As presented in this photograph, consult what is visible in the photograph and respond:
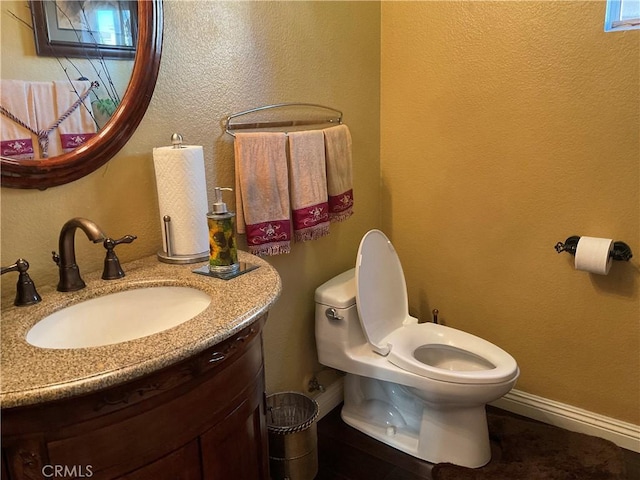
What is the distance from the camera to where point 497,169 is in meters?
2.10

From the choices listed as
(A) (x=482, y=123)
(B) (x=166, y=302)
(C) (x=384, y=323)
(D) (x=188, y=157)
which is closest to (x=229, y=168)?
(D) (x=188, y=157)

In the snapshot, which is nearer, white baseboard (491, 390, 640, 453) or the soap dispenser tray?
the soap dispenser tray

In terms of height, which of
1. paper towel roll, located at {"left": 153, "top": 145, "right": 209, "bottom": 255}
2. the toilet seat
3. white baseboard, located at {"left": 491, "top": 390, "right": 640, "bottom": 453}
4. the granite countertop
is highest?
paper towel roll, located at {"left": 153, "top": 145, "right": 209, "bottom": 255}

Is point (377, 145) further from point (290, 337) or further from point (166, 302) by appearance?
point (166, 302)

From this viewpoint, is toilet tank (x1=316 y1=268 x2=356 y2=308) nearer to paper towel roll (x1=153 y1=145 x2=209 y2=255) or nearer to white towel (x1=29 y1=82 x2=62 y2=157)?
paper towel roll (x1=153 y1=145 x2=209 y2=255)

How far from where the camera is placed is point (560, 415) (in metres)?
2.12

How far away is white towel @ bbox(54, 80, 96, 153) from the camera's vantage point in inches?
48.6

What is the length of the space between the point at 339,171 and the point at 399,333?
0.72 m

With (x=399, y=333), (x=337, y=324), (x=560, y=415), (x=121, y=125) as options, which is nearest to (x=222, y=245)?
(x=121, y=125)

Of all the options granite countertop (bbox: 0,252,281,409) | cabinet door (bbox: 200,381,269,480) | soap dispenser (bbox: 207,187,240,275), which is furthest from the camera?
soap dispenser (bbox: 207,187,240,275)

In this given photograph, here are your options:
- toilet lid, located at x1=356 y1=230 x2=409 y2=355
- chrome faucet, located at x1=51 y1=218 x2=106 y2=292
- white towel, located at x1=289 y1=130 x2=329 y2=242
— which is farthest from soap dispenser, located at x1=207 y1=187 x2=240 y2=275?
toilet lid, located at x1=356 y1=230 x2=409 y2=355

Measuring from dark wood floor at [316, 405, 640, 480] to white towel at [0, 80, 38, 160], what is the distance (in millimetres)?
1488

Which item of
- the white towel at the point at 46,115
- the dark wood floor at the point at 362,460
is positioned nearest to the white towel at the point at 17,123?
the white towel at the point at 46,115

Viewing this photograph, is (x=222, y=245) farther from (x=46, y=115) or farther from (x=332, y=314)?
(x=332, y=314)
